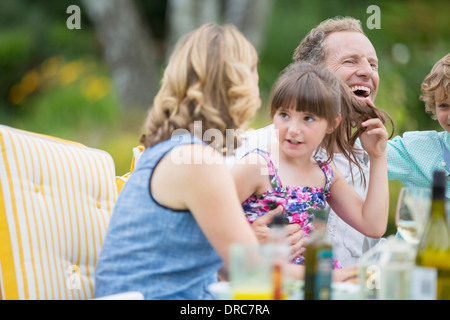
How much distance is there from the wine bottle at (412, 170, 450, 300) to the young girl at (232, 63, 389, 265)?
0.58m

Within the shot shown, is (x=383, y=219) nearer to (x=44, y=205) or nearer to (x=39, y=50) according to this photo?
(x=44, y=205)

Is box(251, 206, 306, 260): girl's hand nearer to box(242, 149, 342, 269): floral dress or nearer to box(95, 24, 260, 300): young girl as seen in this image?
box(242, 149, 342, 269): floral dress

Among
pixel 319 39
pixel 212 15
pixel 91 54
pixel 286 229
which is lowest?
pixel 286 229

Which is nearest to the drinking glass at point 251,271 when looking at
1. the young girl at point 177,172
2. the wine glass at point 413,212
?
the young girl at point 177,172

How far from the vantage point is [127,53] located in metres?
9.30

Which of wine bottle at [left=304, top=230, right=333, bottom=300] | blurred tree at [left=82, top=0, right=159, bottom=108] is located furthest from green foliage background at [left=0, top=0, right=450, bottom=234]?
wine bottle at [left=304, top=230, right=333, bottom=300]

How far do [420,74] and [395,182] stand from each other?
4.41 feet

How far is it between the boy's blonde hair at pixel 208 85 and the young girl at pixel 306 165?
0.32 metres

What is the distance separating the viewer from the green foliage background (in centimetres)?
823

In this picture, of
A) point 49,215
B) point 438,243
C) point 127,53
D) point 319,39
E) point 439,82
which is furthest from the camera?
point 127,53

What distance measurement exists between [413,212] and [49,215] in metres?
1.05

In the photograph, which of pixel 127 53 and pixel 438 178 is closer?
pixel 438 178

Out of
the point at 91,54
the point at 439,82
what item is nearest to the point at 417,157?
the point at 439,82

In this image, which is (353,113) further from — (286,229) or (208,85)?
(208,85)
